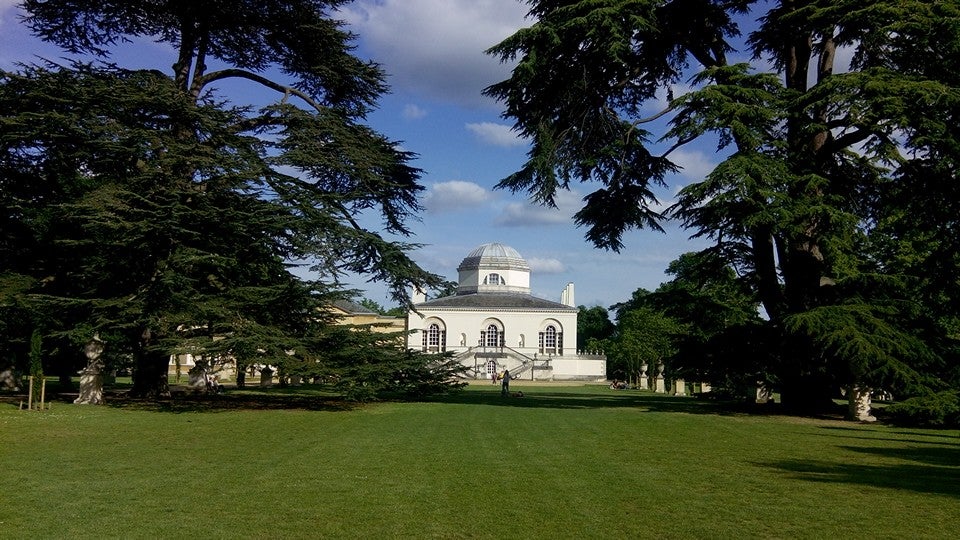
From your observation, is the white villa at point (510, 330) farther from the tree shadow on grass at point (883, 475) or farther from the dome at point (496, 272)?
the tree shadow on grass at point (883, 475)

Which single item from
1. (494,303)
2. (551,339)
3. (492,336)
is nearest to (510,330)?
(492,336)

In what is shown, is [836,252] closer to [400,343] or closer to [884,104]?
[884,104]

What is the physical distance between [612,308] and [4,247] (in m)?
16.5

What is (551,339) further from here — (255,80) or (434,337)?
(255,80)

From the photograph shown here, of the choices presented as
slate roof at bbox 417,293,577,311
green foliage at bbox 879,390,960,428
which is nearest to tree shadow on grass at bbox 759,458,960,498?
green foliage at bbox 879,390,960,428

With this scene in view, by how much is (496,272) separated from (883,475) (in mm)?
67974

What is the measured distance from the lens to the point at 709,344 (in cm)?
2038

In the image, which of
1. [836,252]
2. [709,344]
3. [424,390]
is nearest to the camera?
[836,252]

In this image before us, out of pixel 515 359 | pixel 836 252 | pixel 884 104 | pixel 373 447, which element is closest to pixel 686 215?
pixel 836 252

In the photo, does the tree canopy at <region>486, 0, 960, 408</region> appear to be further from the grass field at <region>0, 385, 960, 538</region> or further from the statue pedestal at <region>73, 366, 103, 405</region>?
the statue pedestal at <region>73, 366, 103, 405</region>

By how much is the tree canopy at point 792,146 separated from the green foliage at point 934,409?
0.38 m

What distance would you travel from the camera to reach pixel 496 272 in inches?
3036

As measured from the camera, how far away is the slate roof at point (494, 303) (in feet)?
233

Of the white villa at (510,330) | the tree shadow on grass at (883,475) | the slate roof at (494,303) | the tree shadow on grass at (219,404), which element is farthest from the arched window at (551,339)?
the tree shadow on grass at (883,475)
